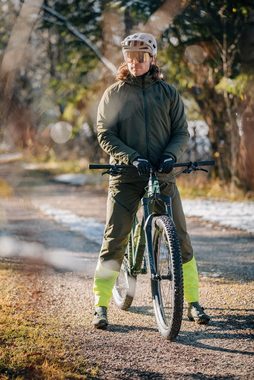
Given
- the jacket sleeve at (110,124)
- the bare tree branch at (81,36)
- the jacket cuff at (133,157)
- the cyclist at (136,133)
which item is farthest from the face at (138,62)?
the bare tree branch at (81,36)

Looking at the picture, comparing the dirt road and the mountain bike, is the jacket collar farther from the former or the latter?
the dirt road

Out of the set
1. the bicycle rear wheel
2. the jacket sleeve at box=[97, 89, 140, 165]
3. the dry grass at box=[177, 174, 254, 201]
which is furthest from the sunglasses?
the dry grass at box=[177, 174, 254, 201]

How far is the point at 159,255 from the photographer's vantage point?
15.3 ft

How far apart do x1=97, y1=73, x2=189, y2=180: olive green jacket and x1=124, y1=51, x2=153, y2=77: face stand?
0.16 ft

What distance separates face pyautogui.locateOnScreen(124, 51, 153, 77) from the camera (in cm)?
461

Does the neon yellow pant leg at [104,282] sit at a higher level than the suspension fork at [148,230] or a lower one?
lower

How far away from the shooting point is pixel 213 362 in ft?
13.0

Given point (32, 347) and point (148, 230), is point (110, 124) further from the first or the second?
point (32, 347)

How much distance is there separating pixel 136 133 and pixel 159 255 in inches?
35.8

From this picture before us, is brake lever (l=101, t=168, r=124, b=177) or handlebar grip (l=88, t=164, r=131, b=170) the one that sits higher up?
handlebar grip (l=88, t=164, r=131, b=170)

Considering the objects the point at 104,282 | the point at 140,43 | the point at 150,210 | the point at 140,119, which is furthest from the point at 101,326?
the point at 140,43

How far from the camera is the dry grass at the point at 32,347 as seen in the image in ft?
12.2

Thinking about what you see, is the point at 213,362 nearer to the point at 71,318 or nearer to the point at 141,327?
the point at 141,327

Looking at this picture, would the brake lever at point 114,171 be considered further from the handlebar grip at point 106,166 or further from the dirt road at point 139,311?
the dirt road at point 139,311
